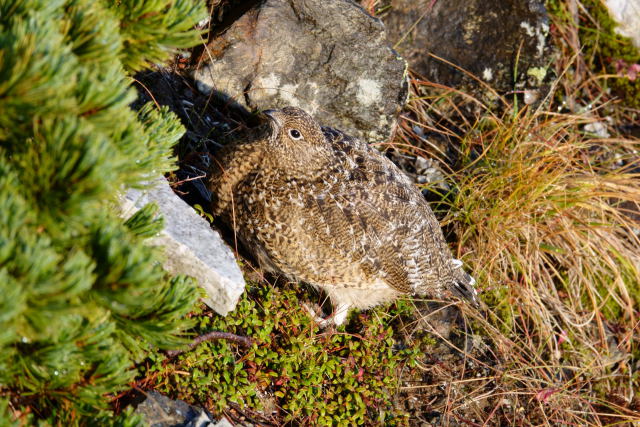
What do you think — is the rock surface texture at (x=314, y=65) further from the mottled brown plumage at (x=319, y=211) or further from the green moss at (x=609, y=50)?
the green moss at (x=609, y=50)

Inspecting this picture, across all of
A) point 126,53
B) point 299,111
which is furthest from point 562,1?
point 126,53

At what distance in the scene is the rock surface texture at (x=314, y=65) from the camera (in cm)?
446

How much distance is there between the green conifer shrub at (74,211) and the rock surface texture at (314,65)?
228 centimetres

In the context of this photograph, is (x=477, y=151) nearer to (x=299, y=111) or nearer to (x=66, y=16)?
(x=299, y=111)

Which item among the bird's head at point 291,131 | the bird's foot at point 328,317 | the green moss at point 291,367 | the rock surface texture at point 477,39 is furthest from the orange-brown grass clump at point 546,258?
the bird's head at point 291,131

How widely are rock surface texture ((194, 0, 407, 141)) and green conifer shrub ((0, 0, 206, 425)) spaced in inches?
89.9

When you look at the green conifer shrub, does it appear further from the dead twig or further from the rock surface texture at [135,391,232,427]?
the dead twig

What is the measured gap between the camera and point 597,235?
5.25 metres

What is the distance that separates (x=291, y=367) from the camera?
3.55 meters

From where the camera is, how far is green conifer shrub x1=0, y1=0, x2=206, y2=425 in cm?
164

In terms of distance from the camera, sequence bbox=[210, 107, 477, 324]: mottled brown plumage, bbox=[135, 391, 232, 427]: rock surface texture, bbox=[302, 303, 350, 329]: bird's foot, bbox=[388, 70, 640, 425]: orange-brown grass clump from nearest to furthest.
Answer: bbox=[135, 391, 232, 427]: rock surface texture < bbox=[210, 107, 477, 324]: mottled brown plumage < bbox=[302, 303, 350, 329]: bird's foot < bbox=[388, 70, 640, 425]: orange-brown grass clump

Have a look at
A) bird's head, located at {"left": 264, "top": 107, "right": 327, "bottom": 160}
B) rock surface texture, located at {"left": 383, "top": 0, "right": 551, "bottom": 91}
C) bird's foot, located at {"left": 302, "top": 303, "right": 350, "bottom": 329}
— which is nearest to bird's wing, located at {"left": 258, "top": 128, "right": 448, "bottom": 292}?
bird's head, located at {"left": 264, "top": 107, "right": 327, "bottom": 160}

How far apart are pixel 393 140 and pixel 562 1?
9.71ft

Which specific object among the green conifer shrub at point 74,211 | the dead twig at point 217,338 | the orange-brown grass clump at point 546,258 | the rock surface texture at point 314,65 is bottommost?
the orange-brown grass clump at point 546,258
